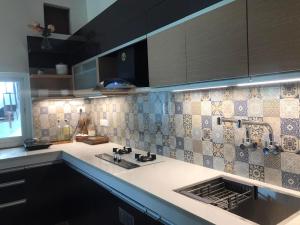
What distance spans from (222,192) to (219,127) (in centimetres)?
42

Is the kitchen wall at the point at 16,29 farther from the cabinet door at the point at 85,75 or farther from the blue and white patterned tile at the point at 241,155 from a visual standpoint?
the blue and white patterned tile at the point at 241,155

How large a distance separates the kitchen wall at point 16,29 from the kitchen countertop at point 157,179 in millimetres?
1087

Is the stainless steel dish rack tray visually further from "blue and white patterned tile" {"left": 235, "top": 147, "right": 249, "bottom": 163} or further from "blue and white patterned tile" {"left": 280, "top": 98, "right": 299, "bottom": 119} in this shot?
"blue and white patterned tile" {"left": 280, "top": 98, "right": 299, "bottom": 119}

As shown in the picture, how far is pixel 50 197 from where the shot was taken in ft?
8.50

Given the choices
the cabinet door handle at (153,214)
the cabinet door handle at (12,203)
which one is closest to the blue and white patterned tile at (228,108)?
the cabinet door handle at (153,214)

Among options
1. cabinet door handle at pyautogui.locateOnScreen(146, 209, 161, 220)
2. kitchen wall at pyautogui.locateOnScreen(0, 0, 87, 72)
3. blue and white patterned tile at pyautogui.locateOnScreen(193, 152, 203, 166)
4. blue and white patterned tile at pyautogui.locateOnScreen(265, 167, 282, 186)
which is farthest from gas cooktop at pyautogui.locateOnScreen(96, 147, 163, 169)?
kitchen wall at pyautogui.locateOnScreen(0, 0, 87, 72)

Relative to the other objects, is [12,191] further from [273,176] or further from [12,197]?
[273,176]

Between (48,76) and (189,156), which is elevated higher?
(48,76)

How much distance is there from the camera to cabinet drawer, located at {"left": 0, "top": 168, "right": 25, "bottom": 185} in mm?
2348

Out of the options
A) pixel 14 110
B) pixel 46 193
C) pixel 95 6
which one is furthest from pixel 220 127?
pixel 14 110

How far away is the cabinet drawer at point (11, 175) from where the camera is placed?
235 cm

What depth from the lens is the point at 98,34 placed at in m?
2.40

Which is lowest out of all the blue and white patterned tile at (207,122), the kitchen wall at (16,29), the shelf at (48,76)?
the blue and white patterned tile at (207,122)

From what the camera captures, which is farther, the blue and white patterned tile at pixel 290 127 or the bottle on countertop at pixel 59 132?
the bottle on countertop at pixel 59 132
